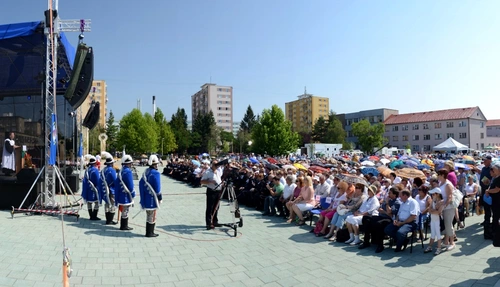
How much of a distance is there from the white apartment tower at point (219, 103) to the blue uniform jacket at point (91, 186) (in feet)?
347

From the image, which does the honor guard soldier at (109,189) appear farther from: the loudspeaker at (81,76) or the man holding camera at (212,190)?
the loudspeaker at (81,76)

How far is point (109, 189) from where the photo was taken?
9.16 metres

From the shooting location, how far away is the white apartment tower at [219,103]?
116 meters

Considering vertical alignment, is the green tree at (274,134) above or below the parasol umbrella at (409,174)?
above

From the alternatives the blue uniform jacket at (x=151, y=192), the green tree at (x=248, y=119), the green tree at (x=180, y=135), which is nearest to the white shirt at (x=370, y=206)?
the blue uniform jacket at (x=151, y=192)

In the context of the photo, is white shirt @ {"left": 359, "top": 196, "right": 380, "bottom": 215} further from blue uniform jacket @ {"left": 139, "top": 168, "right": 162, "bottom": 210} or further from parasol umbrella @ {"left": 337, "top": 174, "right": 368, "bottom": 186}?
blue uniform jacket @ {"left": 139, "top": 168, "right": 162, "bottom": 210}

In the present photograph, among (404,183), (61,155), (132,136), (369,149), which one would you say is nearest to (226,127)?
(369,149)

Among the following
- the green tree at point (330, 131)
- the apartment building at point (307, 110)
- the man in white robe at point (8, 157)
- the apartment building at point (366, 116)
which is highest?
the apartment building at point (307, 110)

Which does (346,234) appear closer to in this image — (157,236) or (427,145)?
(157,236)

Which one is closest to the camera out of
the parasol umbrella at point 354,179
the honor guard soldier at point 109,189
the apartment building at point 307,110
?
the parasol umbrella at point 354,179

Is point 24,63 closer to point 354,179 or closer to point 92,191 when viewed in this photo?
point 92,191

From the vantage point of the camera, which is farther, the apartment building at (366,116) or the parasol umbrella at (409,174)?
the apartment building at (366,116)

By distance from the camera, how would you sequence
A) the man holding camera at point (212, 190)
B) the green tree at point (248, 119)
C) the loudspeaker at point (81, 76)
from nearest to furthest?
the man holding camera at point (212, 190)
the loudspeaker at point (81, 76)
the green tree at point (248, 119)

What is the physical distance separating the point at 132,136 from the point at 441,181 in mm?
50841
